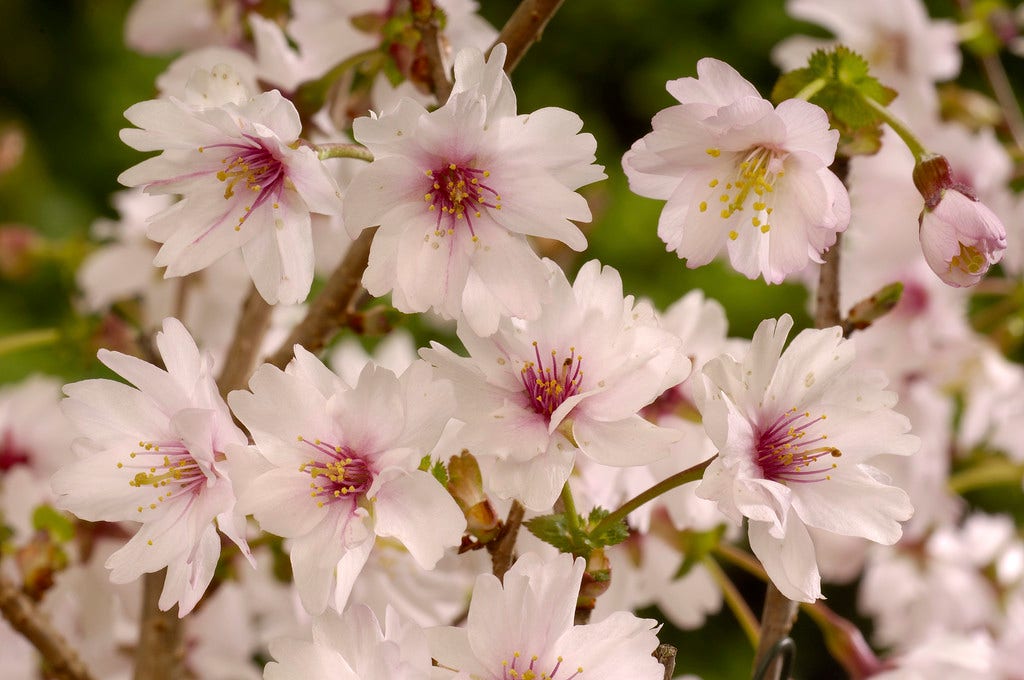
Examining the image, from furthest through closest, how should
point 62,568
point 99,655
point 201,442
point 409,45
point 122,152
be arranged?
point 122,152 < point 99,655 < point 62,568 < point 409,45 < point 201,442

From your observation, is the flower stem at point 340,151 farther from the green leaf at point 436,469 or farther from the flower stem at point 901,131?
the flower stem at point 901,131

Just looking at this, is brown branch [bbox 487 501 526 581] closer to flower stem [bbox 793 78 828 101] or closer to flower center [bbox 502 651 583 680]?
flower center [bbox 502 651 583 680]

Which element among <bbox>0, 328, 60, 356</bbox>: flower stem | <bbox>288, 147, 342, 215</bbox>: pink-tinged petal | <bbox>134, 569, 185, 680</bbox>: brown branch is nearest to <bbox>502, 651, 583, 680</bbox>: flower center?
<bbox>288, 147, 342, 215</bbox>: pink-tinged petal

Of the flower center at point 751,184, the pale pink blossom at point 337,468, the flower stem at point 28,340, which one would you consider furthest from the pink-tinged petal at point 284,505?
the flower stem at point 28,340

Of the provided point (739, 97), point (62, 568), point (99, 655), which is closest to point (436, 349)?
point (739, 97)

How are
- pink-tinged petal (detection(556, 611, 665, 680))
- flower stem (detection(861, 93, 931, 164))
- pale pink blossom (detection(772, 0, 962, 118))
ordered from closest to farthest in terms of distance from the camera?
pink-tinged petal (detection(556, 611, 665, 680))
flower stem (detection(861, 93, 931, 164))
pale pink blossom (detection(772, 0, 962, 118))

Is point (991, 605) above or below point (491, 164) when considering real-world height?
below

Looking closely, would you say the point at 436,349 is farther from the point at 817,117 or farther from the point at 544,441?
the point at 817,117
